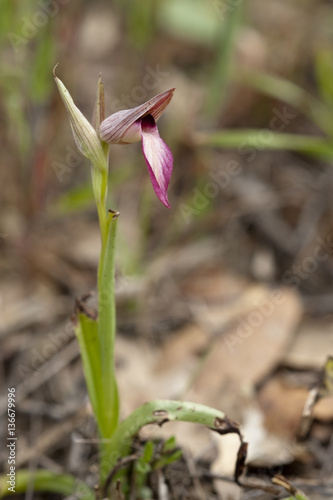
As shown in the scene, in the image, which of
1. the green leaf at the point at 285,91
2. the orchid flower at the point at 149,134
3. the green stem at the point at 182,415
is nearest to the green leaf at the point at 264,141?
the green leaf at the point at 285,91

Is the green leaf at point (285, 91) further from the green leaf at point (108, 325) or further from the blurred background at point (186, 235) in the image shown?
the green leaf at point (108, 325)

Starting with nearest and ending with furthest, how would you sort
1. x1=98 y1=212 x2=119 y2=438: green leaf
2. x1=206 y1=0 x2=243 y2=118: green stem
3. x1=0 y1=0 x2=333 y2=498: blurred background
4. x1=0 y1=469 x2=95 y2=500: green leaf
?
x1=98 y1=212 x2=119 y2=438: green leaf, x1=0 y1=469 x2=95 y2=500: green leaf, x1=0 y1=0 x2=333 y2=498: blurred background, x1=206 y1=0 x2=243 y2=118: green stem

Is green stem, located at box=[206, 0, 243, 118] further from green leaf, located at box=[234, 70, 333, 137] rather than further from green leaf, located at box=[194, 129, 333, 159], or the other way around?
green leaf, located at box=[194, 129, 333, 159]

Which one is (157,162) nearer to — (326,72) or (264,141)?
(264,141)

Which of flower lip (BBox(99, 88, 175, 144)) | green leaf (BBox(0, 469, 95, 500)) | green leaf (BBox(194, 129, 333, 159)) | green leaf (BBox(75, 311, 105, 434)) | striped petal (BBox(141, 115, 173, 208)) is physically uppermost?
green leaf (BBox(194, 129, 333, 159))

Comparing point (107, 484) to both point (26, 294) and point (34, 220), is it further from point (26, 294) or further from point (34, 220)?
point (34, 220)

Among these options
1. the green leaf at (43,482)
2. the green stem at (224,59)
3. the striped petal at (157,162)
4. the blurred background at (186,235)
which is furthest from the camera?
the green stem at (224,59)

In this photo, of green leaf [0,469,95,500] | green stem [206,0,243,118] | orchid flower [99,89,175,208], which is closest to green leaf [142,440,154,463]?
green leaf [0,469,95,500]

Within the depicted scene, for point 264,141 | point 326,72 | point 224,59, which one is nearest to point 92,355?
point 264,141
